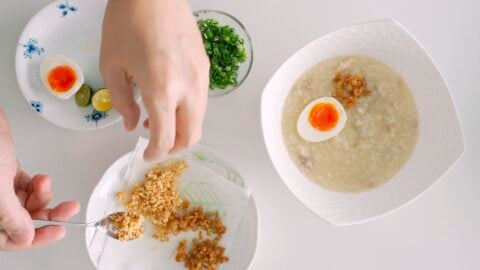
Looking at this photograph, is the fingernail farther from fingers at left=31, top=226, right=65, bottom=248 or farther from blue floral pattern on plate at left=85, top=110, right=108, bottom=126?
blue floral pattern on plate at left=85, top=110, right=108, bottom=126

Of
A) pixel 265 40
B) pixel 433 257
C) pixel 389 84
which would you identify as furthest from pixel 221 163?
pixel 433 257

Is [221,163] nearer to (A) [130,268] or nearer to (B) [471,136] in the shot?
(A) [130,268]

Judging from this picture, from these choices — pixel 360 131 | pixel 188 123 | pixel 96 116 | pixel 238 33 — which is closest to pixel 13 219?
pixel 96 116

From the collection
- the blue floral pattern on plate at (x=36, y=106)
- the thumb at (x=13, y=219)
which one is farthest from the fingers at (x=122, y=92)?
the blue floral pattern on plate at (x=36, y=106)

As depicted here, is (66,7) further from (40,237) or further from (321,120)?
(321,120)

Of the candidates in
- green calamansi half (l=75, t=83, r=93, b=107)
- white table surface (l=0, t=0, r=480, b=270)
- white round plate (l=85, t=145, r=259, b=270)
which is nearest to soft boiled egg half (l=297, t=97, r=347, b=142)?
white table surface (l=0, t=0, r=480, b=270)

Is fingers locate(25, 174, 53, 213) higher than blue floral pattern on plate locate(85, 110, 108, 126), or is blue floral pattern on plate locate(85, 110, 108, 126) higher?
blue floral pattern on plate locate(85, 110, 108, 126)
